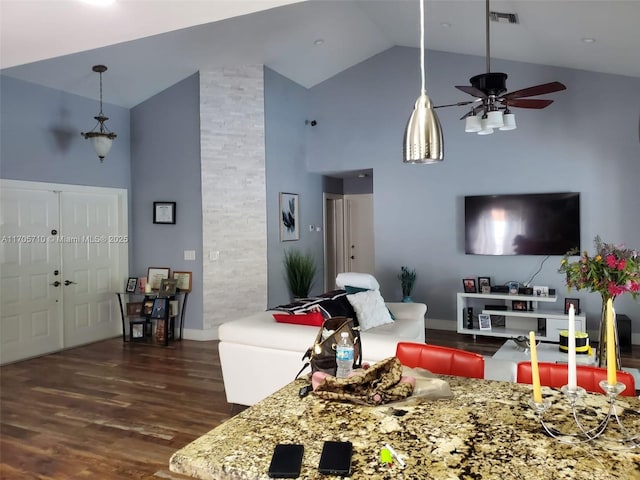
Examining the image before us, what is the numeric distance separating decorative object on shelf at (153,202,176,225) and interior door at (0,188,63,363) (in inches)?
45.9

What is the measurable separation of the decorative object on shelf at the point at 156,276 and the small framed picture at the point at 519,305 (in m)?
4.35

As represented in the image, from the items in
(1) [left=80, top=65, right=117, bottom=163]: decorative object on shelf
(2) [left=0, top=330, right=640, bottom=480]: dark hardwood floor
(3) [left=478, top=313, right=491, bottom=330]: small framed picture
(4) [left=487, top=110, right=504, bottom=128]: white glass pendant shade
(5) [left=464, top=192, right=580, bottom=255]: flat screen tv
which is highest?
(1) [left=80, top=65, right=117, bottom=163]: decorative object on shelf

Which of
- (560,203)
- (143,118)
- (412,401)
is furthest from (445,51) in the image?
(412,401)

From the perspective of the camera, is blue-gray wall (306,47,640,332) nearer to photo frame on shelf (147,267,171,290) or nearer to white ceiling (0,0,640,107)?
white ceiling (0,0,640,107)

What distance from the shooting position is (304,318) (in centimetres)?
371

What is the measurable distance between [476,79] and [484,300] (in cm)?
346

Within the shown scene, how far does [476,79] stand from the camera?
3.75 meters

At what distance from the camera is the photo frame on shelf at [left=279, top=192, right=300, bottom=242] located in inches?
266

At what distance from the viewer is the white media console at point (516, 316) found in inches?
223

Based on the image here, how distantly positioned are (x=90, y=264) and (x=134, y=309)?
785mm

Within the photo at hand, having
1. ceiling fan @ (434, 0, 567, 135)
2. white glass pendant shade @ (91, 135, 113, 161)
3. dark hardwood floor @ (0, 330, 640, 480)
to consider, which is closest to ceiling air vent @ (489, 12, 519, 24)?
ceiling fan @ (434, 0, 567, 135)

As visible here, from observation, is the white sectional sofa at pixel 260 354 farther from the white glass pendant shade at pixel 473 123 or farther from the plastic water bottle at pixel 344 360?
the white glass pendant shade at pixel 473 123

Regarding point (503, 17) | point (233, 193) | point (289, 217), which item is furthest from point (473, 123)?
point (289, 217)

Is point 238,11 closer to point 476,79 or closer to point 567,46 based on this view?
point 476,79
